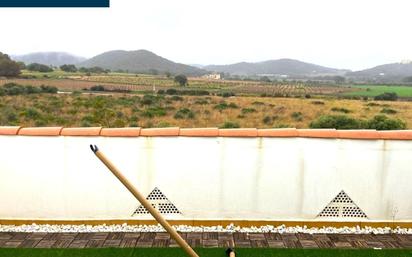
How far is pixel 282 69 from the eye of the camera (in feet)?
234

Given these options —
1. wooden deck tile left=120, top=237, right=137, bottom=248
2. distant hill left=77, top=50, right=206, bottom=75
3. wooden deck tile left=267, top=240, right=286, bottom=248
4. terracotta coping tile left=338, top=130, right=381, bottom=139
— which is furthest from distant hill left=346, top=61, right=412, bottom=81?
wooden deck tile left=120, top=237, right=137, bottom=248

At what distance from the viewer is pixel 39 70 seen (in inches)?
1858

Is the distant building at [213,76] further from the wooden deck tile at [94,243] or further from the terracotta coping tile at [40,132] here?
the wooden deck tile at [94,243]

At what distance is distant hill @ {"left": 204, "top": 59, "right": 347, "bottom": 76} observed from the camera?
2586 inches

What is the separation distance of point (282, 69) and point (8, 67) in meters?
46.0

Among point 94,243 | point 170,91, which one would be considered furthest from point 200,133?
point 170,91

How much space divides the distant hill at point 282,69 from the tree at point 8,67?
3143 cm

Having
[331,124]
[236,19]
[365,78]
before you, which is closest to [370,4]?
[331,124]

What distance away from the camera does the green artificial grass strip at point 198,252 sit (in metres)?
4.68

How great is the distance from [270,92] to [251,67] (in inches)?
984

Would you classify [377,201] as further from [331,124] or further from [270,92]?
[270,92]

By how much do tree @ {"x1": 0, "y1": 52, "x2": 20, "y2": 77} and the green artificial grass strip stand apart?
39337 millimetres

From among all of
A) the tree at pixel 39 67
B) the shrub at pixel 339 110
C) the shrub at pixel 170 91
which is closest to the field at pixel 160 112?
the shrub at pixel 339 110

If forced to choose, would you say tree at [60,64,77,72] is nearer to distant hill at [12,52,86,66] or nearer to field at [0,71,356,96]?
field at [0,71,356,96]
